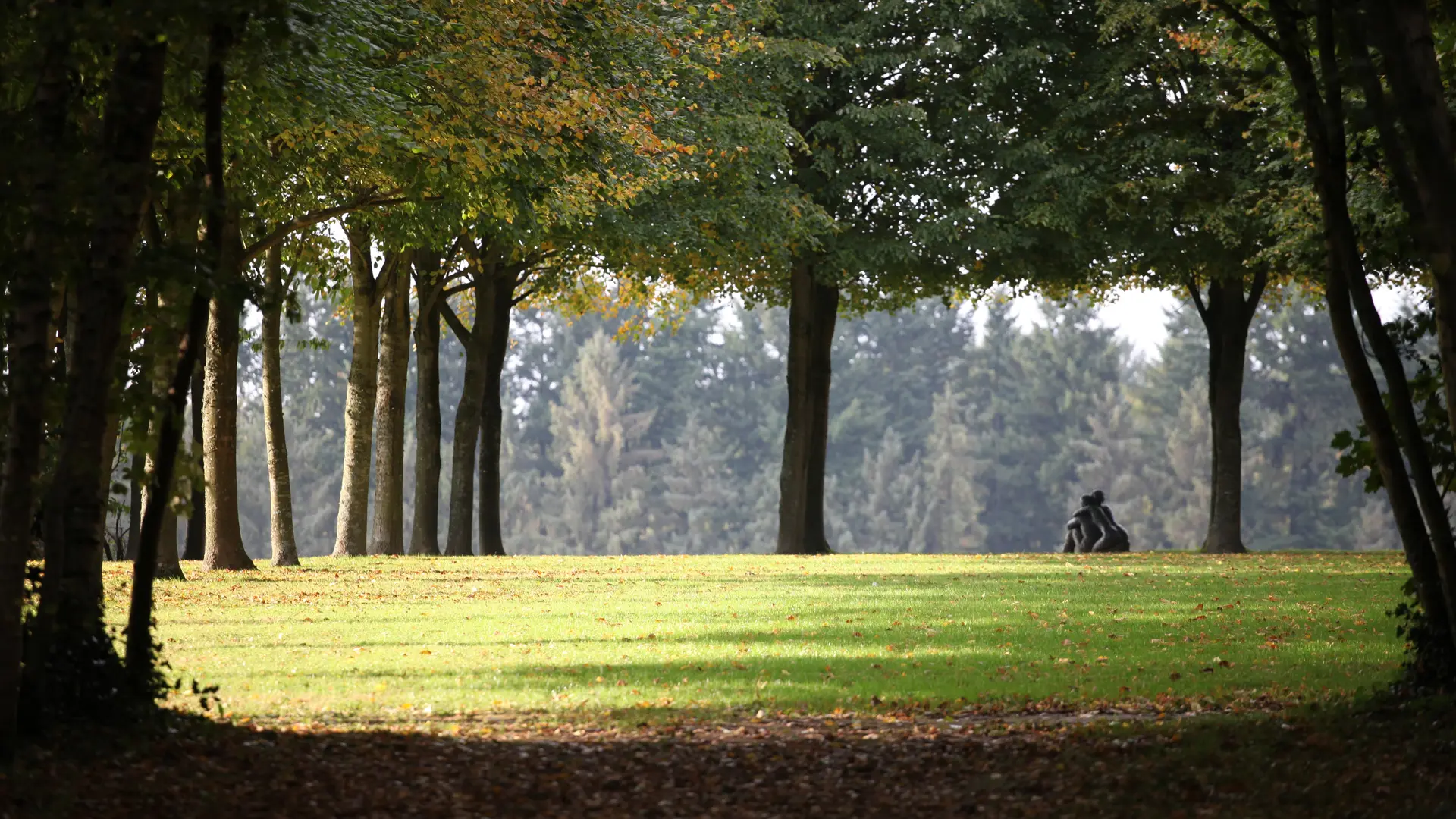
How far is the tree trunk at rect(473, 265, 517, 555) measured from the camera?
3045 centimetres

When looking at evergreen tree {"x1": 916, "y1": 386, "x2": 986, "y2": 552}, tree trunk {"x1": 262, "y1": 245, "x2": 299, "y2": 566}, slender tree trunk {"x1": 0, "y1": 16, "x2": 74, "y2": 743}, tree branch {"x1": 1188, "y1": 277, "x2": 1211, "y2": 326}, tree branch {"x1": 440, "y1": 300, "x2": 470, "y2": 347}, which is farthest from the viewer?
evergreen tree {"x1": 916, "y1": 386, "x2": 986, "y2": 552}

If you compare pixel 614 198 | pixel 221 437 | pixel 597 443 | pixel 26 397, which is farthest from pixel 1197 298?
pixel 597 443

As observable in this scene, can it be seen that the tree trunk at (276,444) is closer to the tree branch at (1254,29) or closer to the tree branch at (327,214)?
the tree branch at (327,214)

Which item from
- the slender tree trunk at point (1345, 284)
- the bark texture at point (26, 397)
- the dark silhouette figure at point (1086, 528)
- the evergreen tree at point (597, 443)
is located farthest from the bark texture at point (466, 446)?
the evergreen tree at point (597, 443)

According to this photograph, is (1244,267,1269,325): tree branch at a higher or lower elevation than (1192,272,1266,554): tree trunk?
higher

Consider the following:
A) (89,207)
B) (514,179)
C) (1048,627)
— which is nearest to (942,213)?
(514,179)

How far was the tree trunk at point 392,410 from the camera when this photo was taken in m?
27.6

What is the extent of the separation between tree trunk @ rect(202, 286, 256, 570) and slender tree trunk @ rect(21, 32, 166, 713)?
42.9ft

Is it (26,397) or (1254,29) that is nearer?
(26,397)

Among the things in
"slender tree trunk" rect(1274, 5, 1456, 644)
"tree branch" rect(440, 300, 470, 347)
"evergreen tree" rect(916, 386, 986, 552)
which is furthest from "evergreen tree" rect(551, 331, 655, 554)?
"slender tree trunk" rect(1274, 5, 1456, 644)

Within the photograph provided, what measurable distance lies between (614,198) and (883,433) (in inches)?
2426

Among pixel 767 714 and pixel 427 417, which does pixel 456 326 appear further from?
pixel 767 714

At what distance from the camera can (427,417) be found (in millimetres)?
29484

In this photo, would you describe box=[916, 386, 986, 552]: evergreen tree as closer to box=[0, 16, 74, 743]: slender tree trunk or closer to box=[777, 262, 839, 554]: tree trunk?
box=[777, 262, 839, 554]: tree trunk
